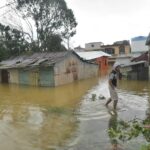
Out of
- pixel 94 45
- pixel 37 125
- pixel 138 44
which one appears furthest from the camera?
pixel 94 45

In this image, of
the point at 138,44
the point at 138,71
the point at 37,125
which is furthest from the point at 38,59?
the point at 138,44

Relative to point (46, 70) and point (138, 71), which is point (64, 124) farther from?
point (138, 71)

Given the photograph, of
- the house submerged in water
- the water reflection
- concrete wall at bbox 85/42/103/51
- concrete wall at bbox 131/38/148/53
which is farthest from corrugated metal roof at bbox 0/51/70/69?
concrete wall at bbox 85/42/103/51

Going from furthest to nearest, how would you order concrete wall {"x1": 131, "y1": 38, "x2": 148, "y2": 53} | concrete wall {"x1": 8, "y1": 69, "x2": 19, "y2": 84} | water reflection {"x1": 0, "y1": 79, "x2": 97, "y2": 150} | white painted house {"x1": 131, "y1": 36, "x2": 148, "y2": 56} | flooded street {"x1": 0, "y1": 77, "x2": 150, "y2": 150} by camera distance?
white painted house {"x1": 131, "y1": 36, "x2": 148, "y2": 56} < concrete wall {"x1": 131, "y1": 38, "x2": 148, "y2": 53} < concrete wall {"x1": 8, "y1": 69, "x2": 19, "y2": 84} < water reflection {"x1": 0, "y1": 79, "x2": 97, "y2": 150} < flooded street {"x1": 0, "y1": 77, "x2": 150, "y2": 150}

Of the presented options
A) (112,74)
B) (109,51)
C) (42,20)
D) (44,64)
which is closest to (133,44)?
(109,51)

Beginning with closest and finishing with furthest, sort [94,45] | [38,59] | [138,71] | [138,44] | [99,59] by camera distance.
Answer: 1. [138,71]
2. [38,59]
3. [99,59]
4. [138,44]
5. [94,45]

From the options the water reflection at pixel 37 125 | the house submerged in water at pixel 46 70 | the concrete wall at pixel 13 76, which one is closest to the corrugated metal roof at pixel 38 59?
the house submerged in water at pixel 46 70

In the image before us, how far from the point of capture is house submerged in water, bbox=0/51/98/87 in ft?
84.7

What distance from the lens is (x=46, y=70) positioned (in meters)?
26.0

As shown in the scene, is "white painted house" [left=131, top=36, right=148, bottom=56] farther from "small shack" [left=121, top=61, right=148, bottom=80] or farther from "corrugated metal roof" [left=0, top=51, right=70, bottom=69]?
"corrugated metal roof" [left=0, top=51, right=70, bottom=69]

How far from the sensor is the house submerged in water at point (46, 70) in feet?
84.7

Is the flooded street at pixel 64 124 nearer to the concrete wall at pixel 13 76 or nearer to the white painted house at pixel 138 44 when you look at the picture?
the concrete wall at pixel 13 76

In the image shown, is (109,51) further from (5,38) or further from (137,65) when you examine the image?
(137,65)

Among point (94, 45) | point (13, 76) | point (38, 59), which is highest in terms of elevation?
point (94, 45)
